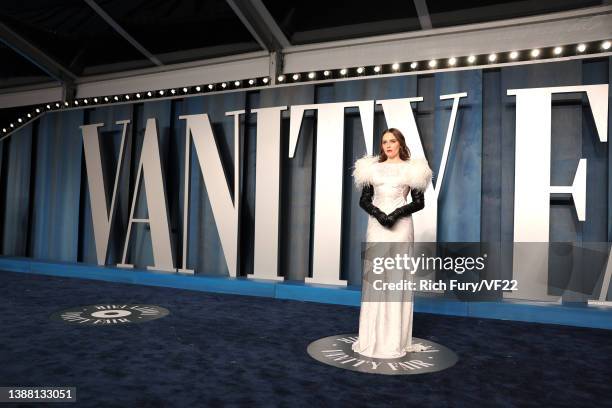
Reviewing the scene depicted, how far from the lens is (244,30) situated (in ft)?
17.9

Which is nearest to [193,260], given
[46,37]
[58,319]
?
[58,319]

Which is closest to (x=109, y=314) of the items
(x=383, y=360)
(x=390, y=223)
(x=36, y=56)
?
(x=383, y=360)

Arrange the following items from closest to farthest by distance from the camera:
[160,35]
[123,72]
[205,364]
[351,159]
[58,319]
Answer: [205,364], [58,319], [351,159], [160,35], [123,72]

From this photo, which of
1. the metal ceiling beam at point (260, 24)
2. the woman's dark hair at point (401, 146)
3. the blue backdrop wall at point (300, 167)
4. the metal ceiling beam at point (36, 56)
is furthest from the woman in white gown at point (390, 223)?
the metal ceiling beam at point (36, 56)

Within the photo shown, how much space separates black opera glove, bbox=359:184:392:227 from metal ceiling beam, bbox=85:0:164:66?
4.21 metres

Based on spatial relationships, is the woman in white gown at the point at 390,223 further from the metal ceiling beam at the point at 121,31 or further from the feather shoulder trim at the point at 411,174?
the metal ceiling beam at the point at 121,31

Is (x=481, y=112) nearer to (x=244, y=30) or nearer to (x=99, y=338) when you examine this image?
(x=244, y=30)

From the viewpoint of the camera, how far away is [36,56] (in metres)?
6.32

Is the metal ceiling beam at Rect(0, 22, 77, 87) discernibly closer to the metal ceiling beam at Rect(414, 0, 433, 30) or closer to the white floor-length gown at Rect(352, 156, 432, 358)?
the metal ceiling beam at Rect(414, 0, 433, 30)

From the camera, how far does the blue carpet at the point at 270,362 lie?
2.35 m

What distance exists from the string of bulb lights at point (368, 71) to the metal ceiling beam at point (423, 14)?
36cm

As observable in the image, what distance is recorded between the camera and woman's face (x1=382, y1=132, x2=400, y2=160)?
10.2 feet

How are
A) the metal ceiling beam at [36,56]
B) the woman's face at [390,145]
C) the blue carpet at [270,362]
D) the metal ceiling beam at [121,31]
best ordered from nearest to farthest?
the blue carpet at [270,362], the woman's face at [390,145], the metal ceiling beam at [121,31], the metal ceiling beam at [36,56]

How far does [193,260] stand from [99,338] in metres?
2.62
